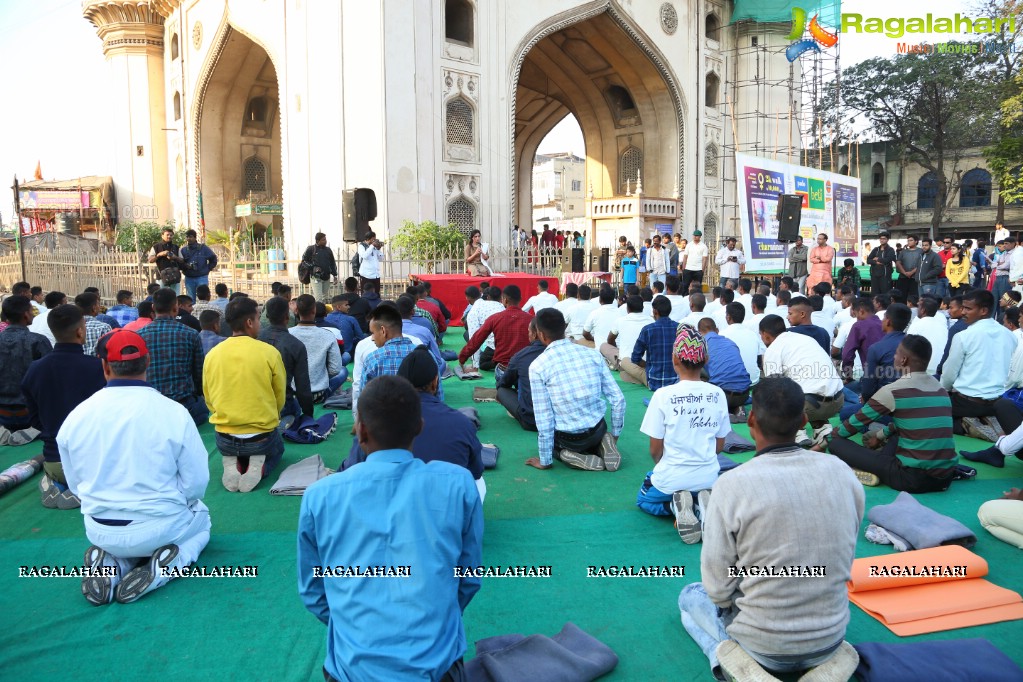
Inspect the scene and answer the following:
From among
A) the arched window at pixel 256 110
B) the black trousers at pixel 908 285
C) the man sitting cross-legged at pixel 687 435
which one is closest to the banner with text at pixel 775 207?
the black trousers at pixel 908 285

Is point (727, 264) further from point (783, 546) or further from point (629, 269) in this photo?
point (783, 546)

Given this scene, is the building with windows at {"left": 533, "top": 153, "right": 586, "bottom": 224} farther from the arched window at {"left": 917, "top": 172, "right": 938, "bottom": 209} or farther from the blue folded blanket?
the blue folded blanket

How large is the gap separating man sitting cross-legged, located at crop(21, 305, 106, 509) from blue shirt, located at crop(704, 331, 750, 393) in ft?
15.4

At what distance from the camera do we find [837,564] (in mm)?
2381

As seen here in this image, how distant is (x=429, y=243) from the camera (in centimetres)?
1655

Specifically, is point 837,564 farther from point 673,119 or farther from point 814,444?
point 673,119

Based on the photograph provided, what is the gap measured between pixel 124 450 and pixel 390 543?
182cm

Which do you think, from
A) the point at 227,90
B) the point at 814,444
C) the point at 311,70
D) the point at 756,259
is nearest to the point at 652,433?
the point at 814,444

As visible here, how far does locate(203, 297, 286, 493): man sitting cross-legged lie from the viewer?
468cm

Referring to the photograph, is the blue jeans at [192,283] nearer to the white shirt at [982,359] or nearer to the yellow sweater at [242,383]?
the yellow sweater at [242,383]

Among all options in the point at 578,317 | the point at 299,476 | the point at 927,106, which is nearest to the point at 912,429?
the point at 299,476

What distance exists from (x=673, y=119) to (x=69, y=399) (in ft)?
70.8

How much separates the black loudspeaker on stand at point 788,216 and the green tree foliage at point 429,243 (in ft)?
22.7

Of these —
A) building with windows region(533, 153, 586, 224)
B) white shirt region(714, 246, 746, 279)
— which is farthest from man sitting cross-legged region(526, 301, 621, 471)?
building with windows region(533, 153, 586, 224)
